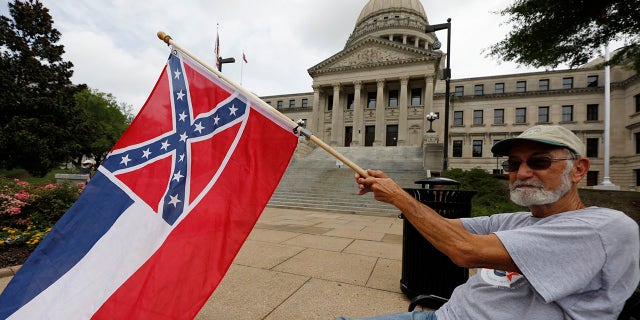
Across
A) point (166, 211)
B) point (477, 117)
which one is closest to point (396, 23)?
point (477, 117)

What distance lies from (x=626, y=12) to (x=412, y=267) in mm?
9998

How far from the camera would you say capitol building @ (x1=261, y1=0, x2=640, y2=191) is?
3678cm

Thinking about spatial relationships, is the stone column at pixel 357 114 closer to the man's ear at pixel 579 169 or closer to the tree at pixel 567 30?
the tree at pixel 567 30

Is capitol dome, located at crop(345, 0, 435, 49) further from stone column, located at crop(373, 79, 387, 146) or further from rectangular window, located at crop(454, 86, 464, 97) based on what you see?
stone column, located at crop(373, 79, 387, 146)

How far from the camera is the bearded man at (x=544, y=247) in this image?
3.76 feet

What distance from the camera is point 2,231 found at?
576 centimetres

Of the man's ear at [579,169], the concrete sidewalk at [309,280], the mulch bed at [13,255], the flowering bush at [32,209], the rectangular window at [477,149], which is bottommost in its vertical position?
the mulch bed at [13,255]

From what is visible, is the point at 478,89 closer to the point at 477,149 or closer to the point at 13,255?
the point at 477,149

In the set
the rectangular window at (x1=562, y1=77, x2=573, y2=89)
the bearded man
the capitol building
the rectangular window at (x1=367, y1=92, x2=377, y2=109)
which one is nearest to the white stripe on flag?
the bearded man

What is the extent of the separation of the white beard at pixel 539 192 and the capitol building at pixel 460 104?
35.6 m

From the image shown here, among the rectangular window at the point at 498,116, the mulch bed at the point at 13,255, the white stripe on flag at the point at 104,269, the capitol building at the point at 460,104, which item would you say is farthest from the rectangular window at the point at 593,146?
the mulch bed at the point at 13,255

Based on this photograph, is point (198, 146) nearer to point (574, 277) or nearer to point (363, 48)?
→ point (574, 277)

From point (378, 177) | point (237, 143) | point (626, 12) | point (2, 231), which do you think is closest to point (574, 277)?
point (378, 177)

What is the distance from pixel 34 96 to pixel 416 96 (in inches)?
1632
